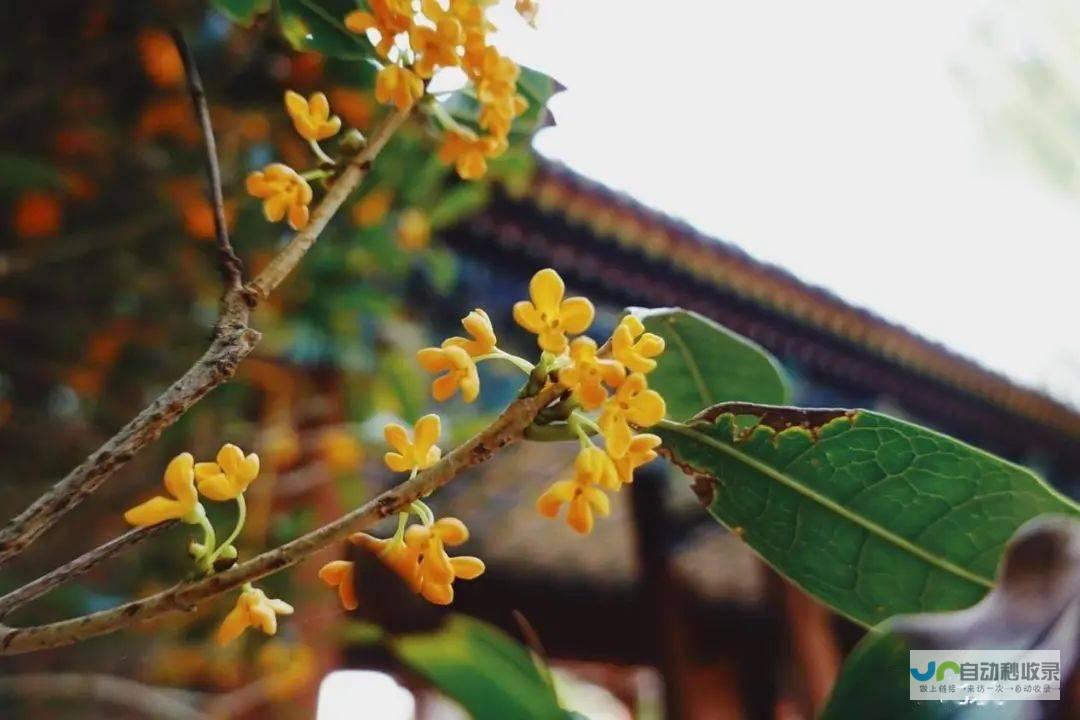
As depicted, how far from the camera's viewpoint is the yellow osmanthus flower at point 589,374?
0.25 meters

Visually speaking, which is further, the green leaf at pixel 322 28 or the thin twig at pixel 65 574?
the green leaf at pixel 322 28

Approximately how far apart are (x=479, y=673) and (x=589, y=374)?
0.09m

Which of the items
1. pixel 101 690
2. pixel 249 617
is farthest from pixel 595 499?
pixel 101 690

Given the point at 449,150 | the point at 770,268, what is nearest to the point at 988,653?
the point at 449,150

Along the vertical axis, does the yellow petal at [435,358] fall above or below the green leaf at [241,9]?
below

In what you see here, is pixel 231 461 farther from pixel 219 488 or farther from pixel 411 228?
pixel 411 228

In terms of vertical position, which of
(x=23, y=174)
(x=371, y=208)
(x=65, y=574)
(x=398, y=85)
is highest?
(x=371, y=208)

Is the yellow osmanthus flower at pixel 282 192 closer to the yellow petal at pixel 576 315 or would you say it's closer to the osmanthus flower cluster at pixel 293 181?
the osmanthus flower cluster at pixel 293 181

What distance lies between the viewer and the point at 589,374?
9.7 inches

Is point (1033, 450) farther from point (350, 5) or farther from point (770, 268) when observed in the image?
point (350, 5)

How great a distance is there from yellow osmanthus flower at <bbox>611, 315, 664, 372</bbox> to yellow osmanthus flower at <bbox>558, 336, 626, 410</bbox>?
0.01 metres

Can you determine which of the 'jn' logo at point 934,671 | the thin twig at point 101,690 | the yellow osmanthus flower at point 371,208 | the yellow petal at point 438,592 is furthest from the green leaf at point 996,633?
the yellow osmanthus flower at point 371,208

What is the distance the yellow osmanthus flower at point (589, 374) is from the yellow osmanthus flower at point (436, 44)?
0.16 m

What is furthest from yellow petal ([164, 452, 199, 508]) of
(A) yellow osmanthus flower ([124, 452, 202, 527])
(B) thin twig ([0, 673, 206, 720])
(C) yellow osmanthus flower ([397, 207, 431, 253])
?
(C) yellow osmanthus flower ([397, 207, 431, 253])
